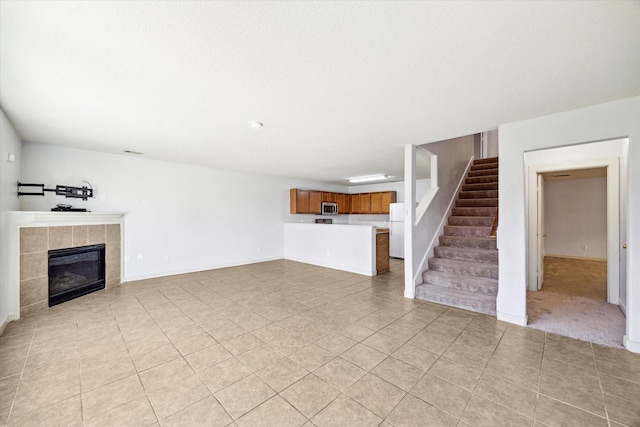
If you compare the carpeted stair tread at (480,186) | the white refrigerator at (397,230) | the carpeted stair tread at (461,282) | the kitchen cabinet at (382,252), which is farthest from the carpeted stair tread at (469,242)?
the white refrigerator at (397,230)

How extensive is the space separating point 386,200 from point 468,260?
14.2 feet

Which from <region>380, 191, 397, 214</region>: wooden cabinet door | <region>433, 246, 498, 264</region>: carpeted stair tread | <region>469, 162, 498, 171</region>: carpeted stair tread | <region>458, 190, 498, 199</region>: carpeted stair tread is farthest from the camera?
<region>380, 191, 397, 214</region>: wooden cabinet door

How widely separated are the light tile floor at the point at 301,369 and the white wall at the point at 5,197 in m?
0.31

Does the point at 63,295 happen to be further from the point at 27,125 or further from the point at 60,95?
the point at 60,95

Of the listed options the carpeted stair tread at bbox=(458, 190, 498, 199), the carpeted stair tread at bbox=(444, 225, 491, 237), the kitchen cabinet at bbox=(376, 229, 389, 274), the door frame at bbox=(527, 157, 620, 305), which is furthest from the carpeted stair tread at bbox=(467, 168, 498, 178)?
the kitchen cabinet at bbox=(376, 229, 389, 274)

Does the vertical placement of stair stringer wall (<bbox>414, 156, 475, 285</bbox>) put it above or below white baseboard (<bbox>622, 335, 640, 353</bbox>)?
above

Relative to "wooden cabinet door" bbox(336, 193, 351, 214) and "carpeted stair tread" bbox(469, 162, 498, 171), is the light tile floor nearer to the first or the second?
"carpeted stair tread" bbox(469, 162, 498, 171)

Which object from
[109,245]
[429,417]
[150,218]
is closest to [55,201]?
[109,245]

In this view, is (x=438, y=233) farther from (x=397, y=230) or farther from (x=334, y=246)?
(x=397, y=230)

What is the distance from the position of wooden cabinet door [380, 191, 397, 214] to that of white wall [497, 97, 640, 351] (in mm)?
5170

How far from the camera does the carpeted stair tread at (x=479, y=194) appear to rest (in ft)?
17.7

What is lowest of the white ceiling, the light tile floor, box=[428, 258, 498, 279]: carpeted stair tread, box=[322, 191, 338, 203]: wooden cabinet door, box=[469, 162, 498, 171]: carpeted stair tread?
the light tile floor

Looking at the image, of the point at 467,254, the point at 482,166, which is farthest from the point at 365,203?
the point at 467,254

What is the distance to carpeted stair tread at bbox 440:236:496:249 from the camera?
424cm
